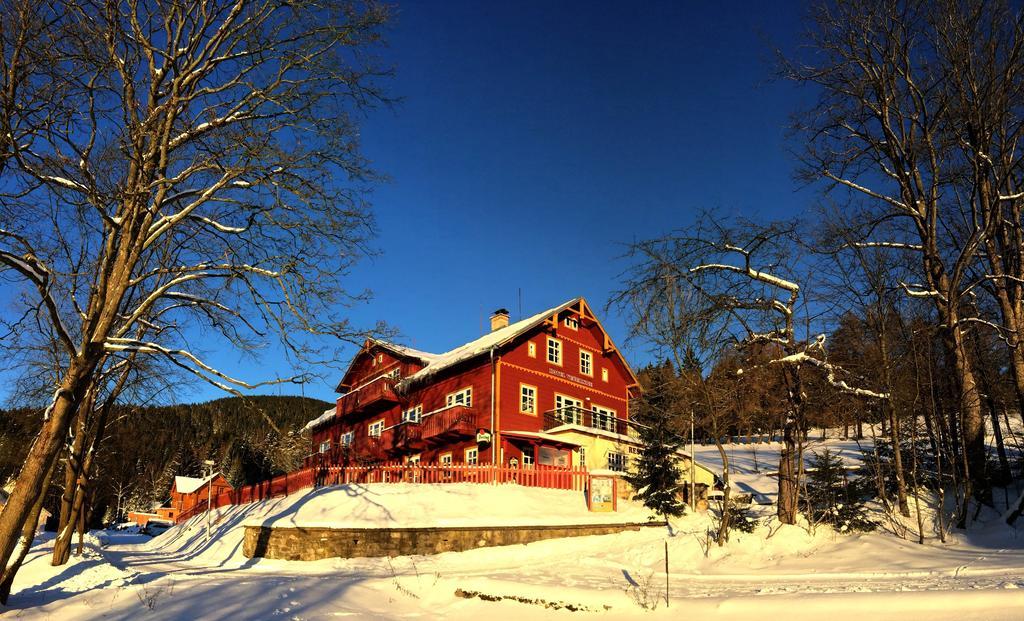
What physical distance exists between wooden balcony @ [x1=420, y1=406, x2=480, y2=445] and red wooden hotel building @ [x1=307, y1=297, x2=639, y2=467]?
0.04m

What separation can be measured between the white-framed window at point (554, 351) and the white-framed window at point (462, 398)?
4441 millimetres

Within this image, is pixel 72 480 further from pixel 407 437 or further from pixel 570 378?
pixel 570 378

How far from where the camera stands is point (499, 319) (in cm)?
3838

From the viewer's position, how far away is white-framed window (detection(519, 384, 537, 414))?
2964 cm

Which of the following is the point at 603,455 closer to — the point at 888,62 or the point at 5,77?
the point at 888,62

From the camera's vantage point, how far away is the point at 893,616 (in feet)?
25.5

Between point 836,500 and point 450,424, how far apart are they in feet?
50.5

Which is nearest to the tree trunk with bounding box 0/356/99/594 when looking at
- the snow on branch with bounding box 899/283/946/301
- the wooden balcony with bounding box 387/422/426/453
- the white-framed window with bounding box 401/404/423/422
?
the snow on branch with bounding box 899/283/946/301

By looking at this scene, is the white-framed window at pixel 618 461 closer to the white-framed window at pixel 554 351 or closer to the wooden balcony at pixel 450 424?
the white-framed window at pixel 554 351

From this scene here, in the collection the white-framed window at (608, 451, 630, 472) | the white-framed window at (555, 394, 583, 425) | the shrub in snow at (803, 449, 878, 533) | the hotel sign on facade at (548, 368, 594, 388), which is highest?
the hotel sign on facade at (548, 368, 594, 388)

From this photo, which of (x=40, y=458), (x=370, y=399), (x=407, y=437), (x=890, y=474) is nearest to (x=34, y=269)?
(x=40, y=458)

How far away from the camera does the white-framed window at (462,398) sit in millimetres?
29828

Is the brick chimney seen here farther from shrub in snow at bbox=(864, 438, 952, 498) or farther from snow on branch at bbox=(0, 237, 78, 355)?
snow on branch at bbox=(0, 237, 78, 355)

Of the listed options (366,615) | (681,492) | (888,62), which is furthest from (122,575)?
(888,62)
